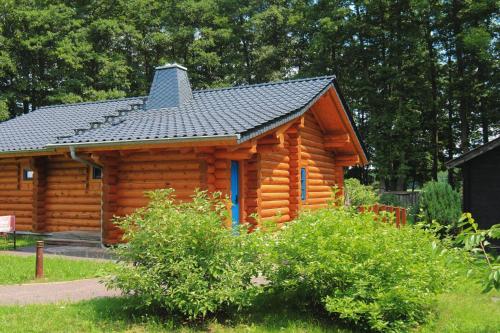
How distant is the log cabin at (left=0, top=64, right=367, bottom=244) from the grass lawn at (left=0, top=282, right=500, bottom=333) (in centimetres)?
352

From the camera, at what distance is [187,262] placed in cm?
617

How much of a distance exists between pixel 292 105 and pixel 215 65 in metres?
25.5

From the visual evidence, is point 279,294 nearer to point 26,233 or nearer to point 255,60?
point 26,233

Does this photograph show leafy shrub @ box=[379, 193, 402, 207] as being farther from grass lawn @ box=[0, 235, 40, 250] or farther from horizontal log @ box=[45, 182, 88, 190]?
grass lawn @ box=[0, 235, 40, 250]

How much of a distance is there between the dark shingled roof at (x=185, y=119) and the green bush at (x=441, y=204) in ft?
15.6

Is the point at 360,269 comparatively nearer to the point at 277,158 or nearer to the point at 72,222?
the point at 277,158

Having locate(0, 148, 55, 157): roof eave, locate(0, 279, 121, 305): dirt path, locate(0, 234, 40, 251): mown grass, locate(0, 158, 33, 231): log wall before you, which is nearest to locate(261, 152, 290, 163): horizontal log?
locate(0, 279, 121, 305): dirt path

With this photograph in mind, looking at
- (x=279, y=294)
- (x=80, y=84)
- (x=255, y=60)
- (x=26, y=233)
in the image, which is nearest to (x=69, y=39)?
(x=80, y=84)

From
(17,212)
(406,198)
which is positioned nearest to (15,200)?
(17,212)

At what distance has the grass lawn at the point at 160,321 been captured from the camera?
604 cm

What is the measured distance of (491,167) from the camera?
14562 mm

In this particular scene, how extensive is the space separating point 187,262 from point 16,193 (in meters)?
12.3

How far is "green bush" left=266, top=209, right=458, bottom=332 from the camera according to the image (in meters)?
6.08

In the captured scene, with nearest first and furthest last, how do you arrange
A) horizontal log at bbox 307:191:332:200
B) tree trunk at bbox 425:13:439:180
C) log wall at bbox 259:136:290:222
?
log wall at bbox 259:136:290:222, horizontal log at bbox 307:191:332:200, tree trunk at bbox 425:13:439:180
